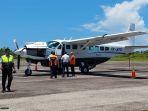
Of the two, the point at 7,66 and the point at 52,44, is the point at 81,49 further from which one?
the point at 7,66

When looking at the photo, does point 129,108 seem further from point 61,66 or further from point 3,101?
point 61,66

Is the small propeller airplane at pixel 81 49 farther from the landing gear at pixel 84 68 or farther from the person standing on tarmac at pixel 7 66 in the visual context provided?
the person standing on tarmac at pixel 7 66

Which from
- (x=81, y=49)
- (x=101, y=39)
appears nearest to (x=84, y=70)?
(x=81, y=49)

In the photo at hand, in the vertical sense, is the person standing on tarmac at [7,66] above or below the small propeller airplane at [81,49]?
below

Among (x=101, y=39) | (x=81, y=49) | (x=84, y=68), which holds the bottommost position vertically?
(x=84, y=68)

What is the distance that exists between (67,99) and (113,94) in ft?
7.45

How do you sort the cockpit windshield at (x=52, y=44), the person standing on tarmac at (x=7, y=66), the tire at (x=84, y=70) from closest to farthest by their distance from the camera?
the person standing on tarmac at (x=7, y=66) → the cockpit windshield at (x=52, y=44) → the tire at (x=84, y=70)

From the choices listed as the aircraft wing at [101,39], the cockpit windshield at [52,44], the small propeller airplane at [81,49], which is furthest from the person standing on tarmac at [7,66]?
the aircraft wing at [101,39]

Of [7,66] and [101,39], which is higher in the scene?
[101,39]

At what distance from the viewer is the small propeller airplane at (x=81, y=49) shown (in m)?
28.4

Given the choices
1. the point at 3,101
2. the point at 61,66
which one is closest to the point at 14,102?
the point at 3,101

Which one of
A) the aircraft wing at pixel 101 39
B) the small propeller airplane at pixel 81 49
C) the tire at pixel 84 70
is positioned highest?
the aircraft wing at pixel 101 39

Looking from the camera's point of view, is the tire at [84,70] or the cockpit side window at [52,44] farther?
the tire at [84,70]

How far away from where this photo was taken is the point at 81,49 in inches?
1233
